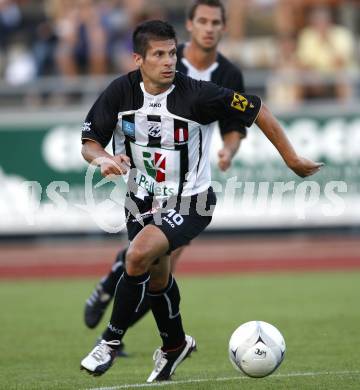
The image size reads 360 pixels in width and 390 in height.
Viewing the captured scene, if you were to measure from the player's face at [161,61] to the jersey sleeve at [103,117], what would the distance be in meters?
0.30

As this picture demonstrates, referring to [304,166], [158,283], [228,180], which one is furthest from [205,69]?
[228,180]

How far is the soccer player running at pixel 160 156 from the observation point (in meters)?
6.66

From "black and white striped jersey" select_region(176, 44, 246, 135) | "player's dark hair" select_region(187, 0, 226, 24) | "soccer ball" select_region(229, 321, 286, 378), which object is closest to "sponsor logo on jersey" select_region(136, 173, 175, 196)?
"soccer ball" select_region(229, 321, 286, 378)

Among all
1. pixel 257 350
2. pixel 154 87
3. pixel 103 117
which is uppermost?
pixel 154 87

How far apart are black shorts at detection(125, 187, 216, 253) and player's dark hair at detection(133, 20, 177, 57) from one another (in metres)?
1.07

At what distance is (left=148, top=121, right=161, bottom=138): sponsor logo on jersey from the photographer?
6836 millimetres

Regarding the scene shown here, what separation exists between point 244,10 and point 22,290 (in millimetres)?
8723

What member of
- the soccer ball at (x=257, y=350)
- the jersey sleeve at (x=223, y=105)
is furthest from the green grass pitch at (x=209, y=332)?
the jersey sleeve at (x=223, y=105)

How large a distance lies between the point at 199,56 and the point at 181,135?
211cm

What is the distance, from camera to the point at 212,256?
1714 centimetres

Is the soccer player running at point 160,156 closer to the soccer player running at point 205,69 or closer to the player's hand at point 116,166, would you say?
the player's hand at point 116,166

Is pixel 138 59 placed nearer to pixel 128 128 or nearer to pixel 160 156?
pixel 128 128

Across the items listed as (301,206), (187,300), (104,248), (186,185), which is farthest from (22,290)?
(186,185)

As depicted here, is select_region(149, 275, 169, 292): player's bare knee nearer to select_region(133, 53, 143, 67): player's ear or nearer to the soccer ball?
the soccer ball
